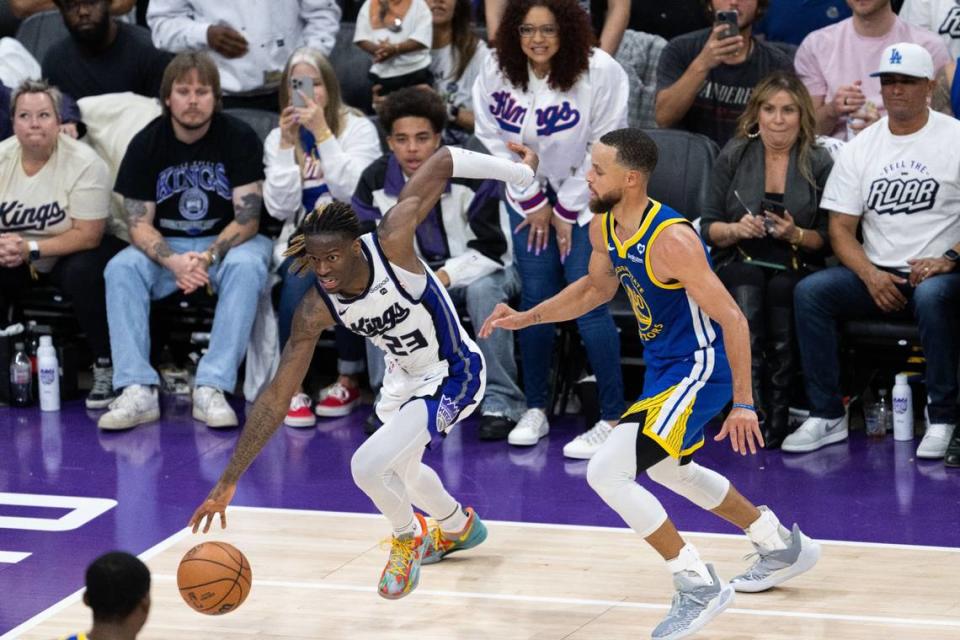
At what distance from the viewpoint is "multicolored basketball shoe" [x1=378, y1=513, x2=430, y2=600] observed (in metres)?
6.11

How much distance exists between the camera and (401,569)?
6.16 m

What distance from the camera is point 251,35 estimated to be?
988 centimetres

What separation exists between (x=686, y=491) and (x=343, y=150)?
381 cm

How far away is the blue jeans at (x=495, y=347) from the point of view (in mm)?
8641

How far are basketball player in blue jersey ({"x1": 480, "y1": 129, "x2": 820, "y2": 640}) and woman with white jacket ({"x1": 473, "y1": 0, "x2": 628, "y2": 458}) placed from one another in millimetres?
2080

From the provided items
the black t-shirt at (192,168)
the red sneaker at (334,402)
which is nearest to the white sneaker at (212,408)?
the red sneaker at (334,402)

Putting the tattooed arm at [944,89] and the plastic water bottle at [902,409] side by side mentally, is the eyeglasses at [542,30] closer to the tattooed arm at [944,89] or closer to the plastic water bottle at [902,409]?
the tattooed arm at [944,89]

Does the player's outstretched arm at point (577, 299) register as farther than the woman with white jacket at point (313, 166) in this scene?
No

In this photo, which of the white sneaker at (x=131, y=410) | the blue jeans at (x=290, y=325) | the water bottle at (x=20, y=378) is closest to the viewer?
the white sneaker at (x=131, y=410)

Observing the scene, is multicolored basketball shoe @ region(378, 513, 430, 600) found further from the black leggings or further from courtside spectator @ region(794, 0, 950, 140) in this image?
courtside spectator @ region(794, 0, 950, 140)

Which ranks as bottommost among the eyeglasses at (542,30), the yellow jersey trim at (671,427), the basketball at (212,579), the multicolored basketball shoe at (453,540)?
the multicolored basketball shoe at (453,540)

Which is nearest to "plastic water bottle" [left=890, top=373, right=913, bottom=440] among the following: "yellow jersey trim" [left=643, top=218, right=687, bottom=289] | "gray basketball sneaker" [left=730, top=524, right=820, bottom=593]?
"gray basketball sneaker" [left=730, top=524, right=820, bottom=593]

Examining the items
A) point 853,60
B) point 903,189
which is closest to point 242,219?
point 853,60

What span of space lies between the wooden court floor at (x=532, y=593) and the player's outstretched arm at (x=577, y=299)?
106 cm
